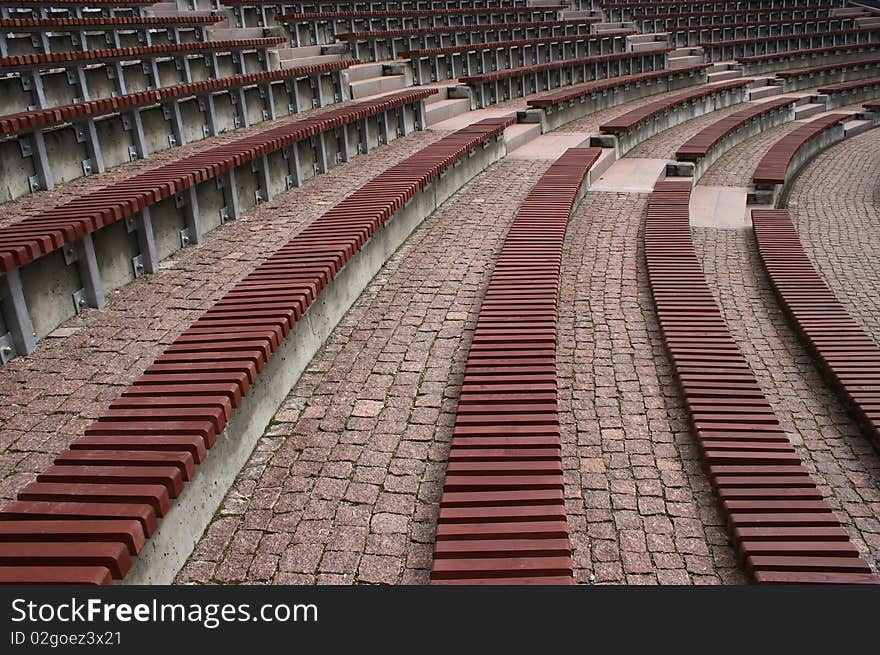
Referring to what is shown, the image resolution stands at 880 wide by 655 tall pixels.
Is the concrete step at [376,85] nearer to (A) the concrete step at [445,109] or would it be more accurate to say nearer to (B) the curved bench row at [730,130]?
(A) the concrete step at [445,109]

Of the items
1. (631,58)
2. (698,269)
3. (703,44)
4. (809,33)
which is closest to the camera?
(698,269)

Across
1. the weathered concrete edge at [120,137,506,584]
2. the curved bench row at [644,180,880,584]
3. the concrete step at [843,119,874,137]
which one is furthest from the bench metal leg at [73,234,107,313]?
the concrete step at [843,119,874,137]

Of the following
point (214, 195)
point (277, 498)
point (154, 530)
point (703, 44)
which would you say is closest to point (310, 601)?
point (154, 530)

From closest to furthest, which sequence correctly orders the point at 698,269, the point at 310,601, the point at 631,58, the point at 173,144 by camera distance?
the point at 310,601 → the point at 698,269 → the point at 173,144 → the point at 631,58

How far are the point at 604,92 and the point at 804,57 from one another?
11.2 meters

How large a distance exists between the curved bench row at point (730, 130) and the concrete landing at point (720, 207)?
561mm

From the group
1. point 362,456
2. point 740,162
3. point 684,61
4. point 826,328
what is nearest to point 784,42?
point 684,61

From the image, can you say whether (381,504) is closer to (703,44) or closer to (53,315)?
(53,315)

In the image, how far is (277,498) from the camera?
3.89 meters

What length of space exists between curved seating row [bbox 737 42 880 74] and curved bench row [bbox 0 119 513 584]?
20.9 m

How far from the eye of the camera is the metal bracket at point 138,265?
6.29 metres

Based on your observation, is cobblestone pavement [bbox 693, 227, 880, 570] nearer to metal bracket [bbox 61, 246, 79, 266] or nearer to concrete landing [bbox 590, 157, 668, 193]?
concrete landing [bbox 590, 157, 668, 193]

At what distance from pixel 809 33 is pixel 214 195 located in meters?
24.5

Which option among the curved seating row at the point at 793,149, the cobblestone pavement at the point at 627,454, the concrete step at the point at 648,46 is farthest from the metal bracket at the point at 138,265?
the concrete step at the point at 648,46
